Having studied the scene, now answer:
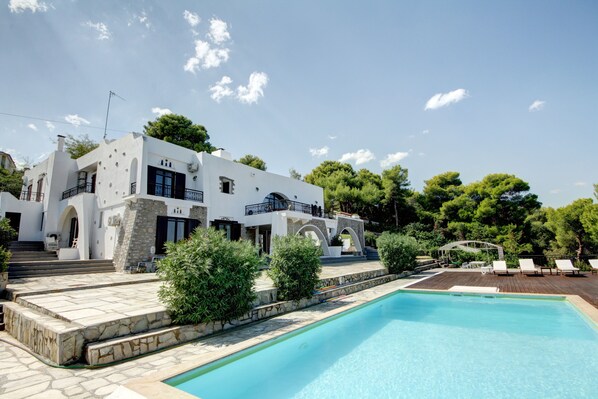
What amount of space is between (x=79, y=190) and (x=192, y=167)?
300 inches

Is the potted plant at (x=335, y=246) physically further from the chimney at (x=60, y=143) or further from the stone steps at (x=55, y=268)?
the chimney at (x=60, y=143)

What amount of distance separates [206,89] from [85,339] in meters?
12.2

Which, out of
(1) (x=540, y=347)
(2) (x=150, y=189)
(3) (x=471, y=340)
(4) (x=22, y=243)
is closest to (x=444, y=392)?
(3) (x=471, y=340)

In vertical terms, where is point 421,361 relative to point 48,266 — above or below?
below

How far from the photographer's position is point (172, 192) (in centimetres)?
1430

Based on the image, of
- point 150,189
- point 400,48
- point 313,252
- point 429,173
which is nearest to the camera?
point 313,252

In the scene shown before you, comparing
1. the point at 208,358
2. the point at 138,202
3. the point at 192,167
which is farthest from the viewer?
the point at 192,167

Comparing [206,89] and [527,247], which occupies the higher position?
[206,89]

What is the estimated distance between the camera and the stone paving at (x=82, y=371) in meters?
3.11

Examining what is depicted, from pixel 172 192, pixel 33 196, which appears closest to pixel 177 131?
pixel 33 196

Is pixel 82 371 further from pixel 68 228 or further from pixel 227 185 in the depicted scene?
pixel 68 228

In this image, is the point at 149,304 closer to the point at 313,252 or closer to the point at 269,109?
the point at 313,252

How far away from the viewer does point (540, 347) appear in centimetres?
530

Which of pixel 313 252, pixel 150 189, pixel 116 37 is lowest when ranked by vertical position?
pixel 313 252
